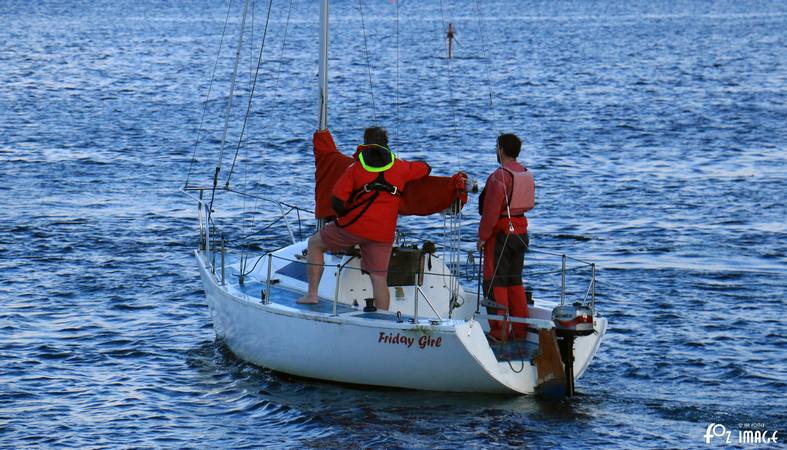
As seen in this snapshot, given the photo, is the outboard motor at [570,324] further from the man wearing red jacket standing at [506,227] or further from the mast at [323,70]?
the mast at [323,70]

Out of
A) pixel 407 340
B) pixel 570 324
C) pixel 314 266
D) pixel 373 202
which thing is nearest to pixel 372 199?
pixel 373 202

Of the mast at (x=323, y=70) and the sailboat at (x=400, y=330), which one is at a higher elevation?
the mast at (x=323, y=70)

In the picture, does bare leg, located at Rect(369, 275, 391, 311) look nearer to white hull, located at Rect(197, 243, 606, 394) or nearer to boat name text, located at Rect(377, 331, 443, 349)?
white hull, located at Rect(197, 243, 606, 394)

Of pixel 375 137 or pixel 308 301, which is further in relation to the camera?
pixel 308 301

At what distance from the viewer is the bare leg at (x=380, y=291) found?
14.2 metres

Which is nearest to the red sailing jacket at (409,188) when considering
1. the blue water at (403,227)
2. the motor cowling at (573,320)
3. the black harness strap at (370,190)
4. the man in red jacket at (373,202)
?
the man in red jacket at (373,202)

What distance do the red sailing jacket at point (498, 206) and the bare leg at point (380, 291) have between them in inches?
46.9

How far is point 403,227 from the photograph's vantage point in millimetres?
25719

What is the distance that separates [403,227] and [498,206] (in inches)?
474

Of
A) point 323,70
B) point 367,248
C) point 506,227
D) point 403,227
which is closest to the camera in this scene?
point 506,227

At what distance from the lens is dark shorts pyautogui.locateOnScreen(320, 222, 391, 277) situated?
14156 millimetres

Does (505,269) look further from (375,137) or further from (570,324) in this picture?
(375,137)

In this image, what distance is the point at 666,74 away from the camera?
59.6m

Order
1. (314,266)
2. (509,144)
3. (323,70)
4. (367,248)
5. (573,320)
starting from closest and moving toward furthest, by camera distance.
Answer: (573,320) < (509,144) < (367,248) < (314,266) < (323,70)
